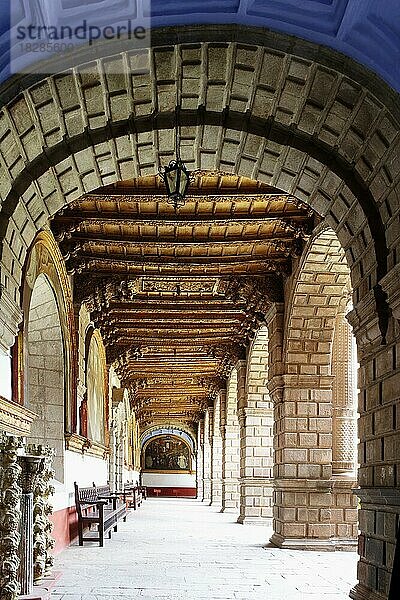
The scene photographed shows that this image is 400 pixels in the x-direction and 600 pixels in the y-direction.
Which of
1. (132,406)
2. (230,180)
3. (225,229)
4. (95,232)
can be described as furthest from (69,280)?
(132,406)

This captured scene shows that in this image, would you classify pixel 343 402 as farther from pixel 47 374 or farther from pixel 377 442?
pixel 377 442

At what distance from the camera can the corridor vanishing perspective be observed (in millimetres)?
7613

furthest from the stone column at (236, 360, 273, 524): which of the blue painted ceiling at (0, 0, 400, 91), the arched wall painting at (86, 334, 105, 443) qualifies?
the blue painted ceiling at (0, 0, 400, 91)

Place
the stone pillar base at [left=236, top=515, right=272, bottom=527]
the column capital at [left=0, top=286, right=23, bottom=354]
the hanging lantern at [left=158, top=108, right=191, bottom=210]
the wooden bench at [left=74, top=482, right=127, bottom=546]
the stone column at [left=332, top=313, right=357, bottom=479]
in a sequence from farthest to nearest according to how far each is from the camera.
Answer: the stone pillar base at [left=236, top=515, right=272, bottom=527] → the stone column at [left=332, top=313, right=357, bottom=479] → the wooden bench at [left=74, top=482, right=127, bottom=546] → the hanging lantern at [left=158, top=108, right=191, bottom=210] → the column capital at [left=0, top=286, right=23, bottom=354]

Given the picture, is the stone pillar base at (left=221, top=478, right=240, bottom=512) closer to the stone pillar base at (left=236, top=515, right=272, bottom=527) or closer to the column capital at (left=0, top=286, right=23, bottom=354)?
the stone pillar base at (left=236, top=515, right=272, bottom=527)

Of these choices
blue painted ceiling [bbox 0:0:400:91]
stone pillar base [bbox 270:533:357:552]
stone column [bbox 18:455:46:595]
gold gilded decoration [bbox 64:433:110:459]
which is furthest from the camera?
stone pillar base [bbox 270:533:357:552]

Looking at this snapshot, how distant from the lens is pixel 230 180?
13453mm

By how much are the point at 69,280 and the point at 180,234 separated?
7.65 feet

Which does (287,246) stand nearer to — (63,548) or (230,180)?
(230,180)

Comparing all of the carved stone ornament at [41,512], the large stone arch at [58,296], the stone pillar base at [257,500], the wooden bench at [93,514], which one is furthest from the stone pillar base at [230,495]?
the carved stone ornament at [41,512]

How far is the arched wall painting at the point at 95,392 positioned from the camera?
19.5 m

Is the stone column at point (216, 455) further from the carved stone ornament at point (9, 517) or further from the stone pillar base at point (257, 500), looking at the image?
the carved stone ornament at point (9, 517)

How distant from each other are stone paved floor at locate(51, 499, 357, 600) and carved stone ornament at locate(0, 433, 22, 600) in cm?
168

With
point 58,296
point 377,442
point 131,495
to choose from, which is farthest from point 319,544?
point 131,495
